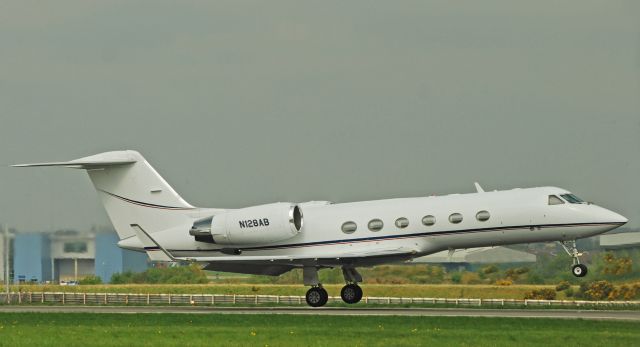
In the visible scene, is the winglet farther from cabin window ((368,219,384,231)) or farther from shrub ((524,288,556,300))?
shrub ((524,288,556,300))

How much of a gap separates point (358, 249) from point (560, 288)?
845cm

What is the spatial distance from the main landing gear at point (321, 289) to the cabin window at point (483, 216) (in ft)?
15.7

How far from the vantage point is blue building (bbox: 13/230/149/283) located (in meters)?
43.6

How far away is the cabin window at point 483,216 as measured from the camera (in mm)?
34756

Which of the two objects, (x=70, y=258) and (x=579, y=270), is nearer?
(x=579, y=270)

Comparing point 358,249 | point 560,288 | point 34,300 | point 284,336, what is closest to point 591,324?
point 284,336

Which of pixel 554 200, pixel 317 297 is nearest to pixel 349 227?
pixel 317 297

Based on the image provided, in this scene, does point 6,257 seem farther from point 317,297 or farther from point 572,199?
point 572,199

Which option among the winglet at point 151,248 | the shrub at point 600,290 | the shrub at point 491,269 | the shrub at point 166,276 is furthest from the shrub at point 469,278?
the shrub at point 166,276

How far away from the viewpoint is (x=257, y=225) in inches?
1451

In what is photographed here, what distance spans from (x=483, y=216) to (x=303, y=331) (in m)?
9.98

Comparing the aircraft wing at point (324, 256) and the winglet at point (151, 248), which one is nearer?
the aircraft wing at point (324, 256)

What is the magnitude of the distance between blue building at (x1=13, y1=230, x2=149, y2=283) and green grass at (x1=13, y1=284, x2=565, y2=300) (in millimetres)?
606

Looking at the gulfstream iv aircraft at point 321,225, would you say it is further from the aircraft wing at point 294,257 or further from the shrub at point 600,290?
the shrub at point 600,290
